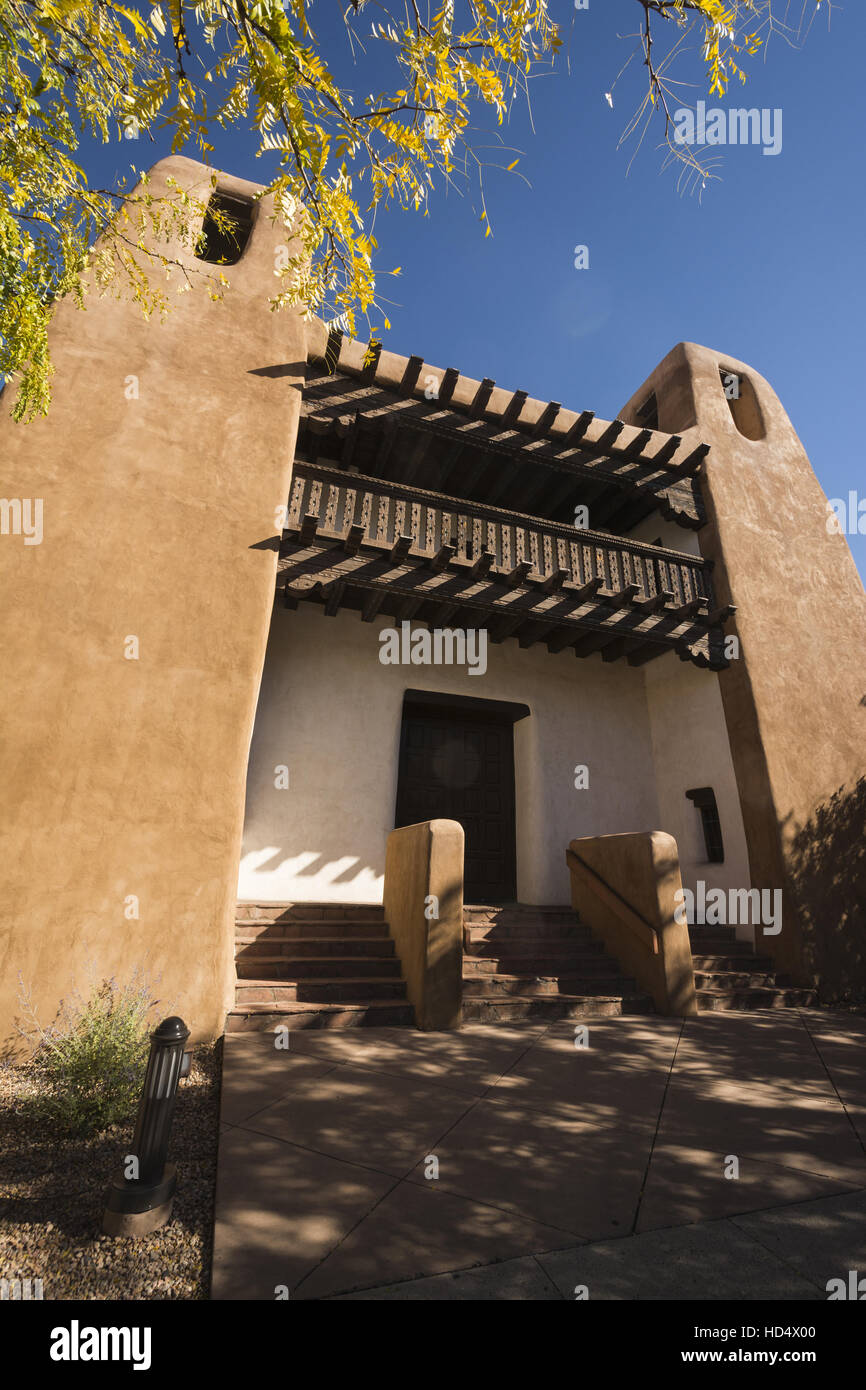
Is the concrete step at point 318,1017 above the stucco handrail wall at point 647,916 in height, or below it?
below

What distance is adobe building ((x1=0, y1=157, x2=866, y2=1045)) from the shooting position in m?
5.44

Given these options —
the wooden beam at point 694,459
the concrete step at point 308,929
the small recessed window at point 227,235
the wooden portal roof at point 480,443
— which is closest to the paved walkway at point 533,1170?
the concrete step at point 308,929

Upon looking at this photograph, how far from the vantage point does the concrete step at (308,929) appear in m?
6.60

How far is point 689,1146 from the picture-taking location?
130 inches

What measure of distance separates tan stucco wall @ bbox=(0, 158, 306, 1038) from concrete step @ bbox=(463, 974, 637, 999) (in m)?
2.55

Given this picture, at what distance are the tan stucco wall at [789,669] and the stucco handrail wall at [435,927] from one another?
16.4ft

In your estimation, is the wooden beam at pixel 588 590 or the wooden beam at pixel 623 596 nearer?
the wooden beam at pixel 588 590

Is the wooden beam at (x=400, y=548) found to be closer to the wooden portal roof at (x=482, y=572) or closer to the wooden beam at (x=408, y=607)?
the wooden portal roof at (x=482, y=572)

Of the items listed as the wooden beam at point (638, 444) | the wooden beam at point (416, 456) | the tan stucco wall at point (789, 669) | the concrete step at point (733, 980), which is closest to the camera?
the concrete step at point (733, 980)

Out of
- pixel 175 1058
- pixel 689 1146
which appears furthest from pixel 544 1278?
pixel 175 1058

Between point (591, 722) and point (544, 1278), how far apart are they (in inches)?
349

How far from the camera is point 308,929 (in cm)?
681

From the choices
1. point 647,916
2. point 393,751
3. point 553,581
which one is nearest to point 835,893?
point 647,916

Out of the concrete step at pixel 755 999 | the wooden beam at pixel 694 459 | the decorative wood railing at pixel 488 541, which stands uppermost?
the wooden beam at pixel 694 459
